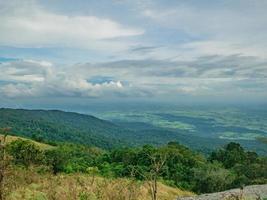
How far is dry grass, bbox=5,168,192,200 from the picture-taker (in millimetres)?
11930

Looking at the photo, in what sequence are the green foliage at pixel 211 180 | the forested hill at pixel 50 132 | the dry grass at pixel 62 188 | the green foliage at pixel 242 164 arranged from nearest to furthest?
the dry grass at pixel 62 188
the green foliage at pixel 211 180
the green foliage at pixel 242 164
the forested hill at pixel 50 132

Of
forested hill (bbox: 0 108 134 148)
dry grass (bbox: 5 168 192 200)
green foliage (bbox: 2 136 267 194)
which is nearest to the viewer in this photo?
dry grass (bbox: 5 168 192 200)

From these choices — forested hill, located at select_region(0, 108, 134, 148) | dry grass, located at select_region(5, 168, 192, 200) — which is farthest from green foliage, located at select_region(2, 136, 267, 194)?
forested hill, located at select_region(0, 108, 134, 148)

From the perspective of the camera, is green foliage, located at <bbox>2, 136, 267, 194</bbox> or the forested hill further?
the forested hill

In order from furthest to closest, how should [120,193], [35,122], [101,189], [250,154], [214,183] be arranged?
[35,122] < [250,154] < [214,183] < [101,189] < [120,193]

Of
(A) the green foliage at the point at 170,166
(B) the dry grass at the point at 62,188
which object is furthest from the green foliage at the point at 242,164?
(B) the dry grass at the point at 62,188

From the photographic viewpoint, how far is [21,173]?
53.8 feet

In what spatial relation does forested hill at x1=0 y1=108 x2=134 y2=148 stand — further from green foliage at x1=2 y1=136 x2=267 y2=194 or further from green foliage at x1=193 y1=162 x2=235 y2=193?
green foliage at x1=193 y1=162 x2=235 y2=193

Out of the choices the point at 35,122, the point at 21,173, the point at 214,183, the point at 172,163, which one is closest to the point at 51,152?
the point at 172,163

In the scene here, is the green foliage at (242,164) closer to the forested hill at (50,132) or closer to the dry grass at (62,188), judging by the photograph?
the dry grass at (62,188)

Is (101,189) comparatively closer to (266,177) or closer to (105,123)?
(266,177)

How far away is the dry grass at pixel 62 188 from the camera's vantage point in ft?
39.1

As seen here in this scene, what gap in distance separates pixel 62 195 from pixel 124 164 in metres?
35.4

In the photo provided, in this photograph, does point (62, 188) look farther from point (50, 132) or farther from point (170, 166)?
point (50, 132)
